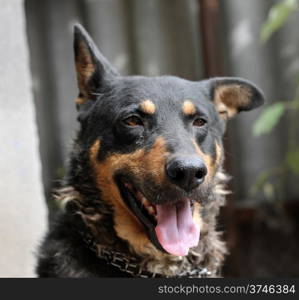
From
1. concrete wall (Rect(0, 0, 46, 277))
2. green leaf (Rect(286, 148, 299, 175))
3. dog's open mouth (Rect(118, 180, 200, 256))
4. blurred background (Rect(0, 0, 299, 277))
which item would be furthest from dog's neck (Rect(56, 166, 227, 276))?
blurred background (Rect(0, 0, 299, 277))

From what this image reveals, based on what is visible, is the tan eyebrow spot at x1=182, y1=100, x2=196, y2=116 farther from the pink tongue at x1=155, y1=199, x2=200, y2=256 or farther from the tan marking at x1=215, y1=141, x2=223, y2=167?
the pink tongue at x1=155, y1=199, x2=200, y2=256

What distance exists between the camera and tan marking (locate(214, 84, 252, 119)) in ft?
10.7

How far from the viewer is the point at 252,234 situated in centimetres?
520

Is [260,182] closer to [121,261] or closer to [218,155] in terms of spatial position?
[218,155]

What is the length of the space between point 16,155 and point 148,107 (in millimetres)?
993

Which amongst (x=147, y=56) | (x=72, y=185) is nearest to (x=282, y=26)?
(x=147, y=56)

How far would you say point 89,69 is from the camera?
3.08 meters

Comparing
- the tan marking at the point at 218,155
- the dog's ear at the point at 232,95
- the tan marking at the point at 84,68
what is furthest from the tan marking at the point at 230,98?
the tan marking at the point at 84,68

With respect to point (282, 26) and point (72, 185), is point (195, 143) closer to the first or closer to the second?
point (72, 185)

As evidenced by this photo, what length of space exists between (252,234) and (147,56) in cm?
169

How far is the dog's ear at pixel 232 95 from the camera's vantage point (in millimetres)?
3242

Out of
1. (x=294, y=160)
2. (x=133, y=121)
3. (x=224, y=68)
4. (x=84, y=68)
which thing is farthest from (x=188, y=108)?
(x=224, y=68)

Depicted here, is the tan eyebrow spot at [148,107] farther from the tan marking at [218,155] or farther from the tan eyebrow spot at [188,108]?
the tan marking at [218,155]

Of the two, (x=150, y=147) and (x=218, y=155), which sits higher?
(x=150, y=147)
